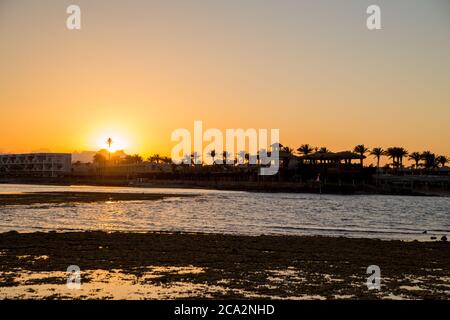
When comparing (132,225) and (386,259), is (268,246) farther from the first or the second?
(132,225)

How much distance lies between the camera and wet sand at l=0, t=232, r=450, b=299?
1405 centimetres

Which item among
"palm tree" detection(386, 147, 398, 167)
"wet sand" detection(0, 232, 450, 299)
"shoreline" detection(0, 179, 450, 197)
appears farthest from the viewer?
"palm tree" detection(386, 147, 398, 167)

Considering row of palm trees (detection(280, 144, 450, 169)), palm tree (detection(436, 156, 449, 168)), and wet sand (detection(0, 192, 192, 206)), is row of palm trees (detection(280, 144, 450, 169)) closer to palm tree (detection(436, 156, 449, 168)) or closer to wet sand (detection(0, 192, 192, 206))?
palm tree (detection(436, 156, 449, 168))

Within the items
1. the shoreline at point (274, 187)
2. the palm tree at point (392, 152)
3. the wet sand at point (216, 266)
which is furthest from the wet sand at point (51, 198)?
the palm tree at point (392, 152)

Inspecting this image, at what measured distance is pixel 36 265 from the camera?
17469mm

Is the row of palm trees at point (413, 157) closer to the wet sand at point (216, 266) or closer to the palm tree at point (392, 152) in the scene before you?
the palm tree at point (392, 152)

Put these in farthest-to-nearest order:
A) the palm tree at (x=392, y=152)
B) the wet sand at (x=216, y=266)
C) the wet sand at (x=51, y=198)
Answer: the palm tree at (x=392, y=152) → the wet sand at (x=51, y=198) → the wet sand at (x=216, y=266)

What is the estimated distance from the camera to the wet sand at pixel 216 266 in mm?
14055

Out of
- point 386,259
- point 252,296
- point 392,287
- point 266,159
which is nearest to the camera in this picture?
point 252,296

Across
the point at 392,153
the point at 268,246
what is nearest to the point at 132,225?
the point at 268,246


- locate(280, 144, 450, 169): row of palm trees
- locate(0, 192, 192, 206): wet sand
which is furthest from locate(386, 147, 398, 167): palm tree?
locate(0, 192, 192, 206): wet sand

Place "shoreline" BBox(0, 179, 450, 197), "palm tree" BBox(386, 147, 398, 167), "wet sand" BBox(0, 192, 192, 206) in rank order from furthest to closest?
"palm tree" BBox(386, 147, 398, 167), "shoreline" BBox(0, 179, 450, 197), "wet sand" BBox(0, 192, 192, 206)
